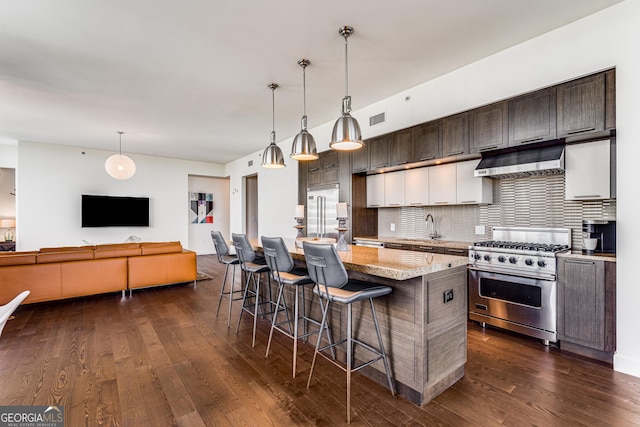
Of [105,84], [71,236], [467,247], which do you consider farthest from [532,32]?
[71,236]

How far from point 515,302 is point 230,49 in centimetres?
375

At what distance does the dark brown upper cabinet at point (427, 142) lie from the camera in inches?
146

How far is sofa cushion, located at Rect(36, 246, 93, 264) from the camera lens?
407 cm

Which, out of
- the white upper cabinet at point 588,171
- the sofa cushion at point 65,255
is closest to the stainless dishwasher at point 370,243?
the white upper cabinet at point 588,171

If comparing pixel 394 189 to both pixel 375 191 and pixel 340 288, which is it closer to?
pixel 375 191

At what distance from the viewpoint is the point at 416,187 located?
14.0ft

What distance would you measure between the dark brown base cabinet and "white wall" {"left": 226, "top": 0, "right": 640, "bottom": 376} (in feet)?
0.22

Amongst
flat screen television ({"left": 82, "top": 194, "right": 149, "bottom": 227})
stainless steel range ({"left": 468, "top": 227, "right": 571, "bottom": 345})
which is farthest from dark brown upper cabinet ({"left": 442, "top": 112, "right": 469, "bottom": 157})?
flat screen television ({"left": 82, "top": 194, "right": 149, "bottom": 227})

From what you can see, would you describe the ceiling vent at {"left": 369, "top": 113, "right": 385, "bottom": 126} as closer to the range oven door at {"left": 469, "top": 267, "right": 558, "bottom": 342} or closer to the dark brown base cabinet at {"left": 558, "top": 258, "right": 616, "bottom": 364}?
the range oven door at {"left": 469, "top": 267, "right": 558, "bottom": 342}

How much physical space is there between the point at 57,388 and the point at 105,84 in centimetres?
335

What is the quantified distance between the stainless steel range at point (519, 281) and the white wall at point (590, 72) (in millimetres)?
472

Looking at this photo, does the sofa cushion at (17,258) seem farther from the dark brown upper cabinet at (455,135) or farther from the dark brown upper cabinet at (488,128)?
the dark brown upper cabinet at (488,128)

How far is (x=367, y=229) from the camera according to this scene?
498cm

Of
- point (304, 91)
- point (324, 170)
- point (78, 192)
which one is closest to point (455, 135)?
point (304, 91)
